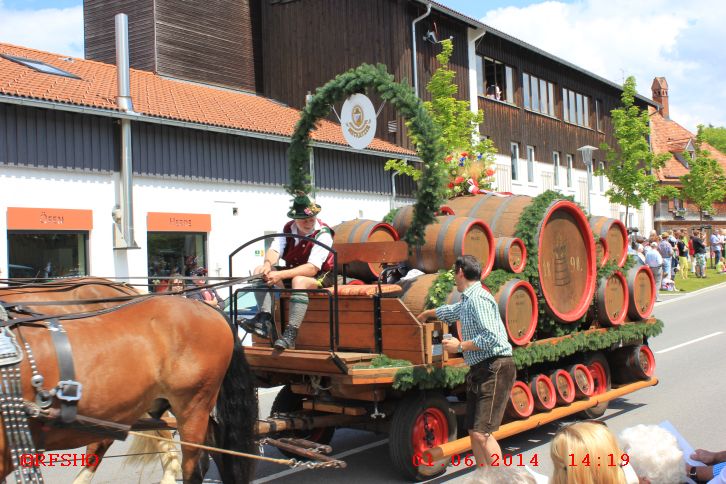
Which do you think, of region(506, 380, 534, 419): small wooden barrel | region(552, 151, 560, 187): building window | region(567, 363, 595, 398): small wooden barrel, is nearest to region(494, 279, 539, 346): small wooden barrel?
region(506, 380, 534, 419): small wooden barrel

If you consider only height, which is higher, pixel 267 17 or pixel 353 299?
pixel 267 17

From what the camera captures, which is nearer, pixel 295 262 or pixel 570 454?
pixel 570 454

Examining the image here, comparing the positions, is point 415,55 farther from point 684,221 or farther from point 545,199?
point 684,221

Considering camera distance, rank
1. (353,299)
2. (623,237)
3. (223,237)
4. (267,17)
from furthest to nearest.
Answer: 1. (267,17)
2. (223,237)
3. (623,237)
4. (353,299)

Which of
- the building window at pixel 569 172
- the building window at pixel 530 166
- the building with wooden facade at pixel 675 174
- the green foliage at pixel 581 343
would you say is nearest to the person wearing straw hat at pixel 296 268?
the green foliage at pixel 581 343

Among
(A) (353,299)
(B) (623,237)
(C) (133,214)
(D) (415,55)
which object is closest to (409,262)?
(A) (353,299)

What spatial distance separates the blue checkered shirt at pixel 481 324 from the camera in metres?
5.12

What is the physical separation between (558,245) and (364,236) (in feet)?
6.19

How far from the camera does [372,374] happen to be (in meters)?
5.38

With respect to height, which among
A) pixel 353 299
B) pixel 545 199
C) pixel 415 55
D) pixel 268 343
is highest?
pixel 415 55

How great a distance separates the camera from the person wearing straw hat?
572cm

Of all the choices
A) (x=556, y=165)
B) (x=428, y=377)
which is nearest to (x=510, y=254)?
(x=428, y=377)

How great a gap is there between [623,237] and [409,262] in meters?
2.77

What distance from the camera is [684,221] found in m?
50.4
